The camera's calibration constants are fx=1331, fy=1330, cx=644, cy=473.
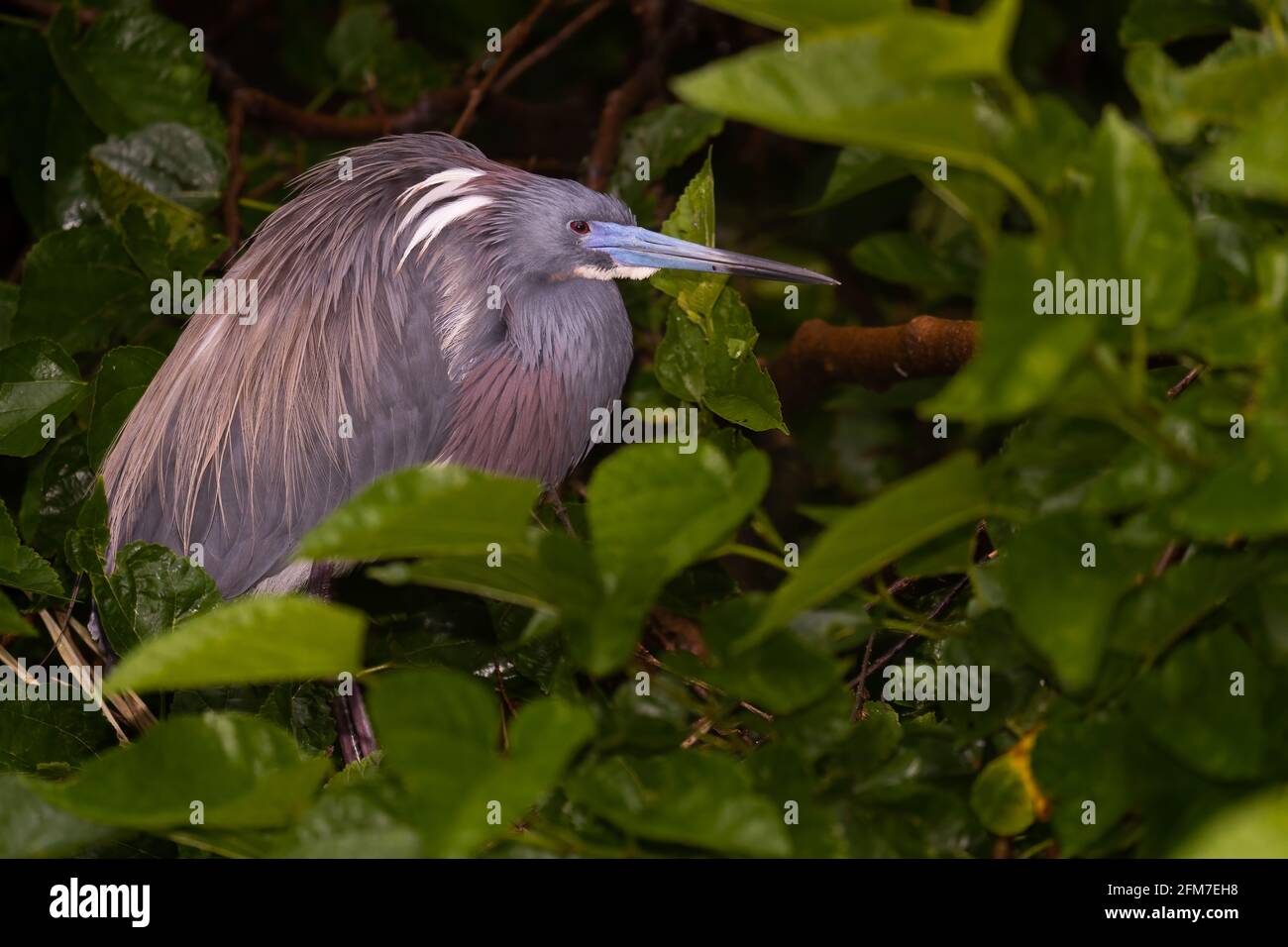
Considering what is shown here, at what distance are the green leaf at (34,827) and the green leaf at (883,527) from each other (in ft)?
1.74

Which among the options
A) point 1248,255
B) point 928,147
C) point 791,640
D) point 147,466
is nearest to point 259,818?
point 791,640

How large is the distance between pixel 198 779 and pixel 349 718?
4.68 ft

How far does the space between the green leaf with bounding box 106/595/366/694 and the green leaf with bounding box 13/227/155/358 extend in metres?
1.43

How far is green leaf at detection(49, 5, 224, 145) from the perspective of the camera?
244 cm

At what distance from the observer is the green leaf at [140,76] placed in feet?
7.99

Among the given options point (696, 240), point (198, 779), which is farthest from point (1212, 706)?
point (696, 240)

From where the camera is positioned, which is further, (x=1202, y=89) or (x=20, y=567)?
(x=20, y=567)

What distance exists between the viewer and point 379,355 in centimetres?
223

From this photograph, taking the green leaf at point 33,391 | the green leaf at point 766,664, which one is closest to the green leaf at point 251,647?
the green leaf at point 766,664

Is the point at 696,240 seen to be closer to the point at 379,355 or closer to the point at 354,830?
the point at 379,355

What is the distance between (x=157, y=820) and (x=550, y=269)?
5.27 feet

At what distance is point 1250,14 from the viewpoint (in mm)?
1241

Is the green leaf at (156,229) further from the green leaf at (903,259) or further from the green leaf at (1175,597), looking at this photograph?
the green leaf at (1175,597)

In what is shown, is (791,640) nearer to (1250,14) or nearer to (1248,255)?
(1248,255)
